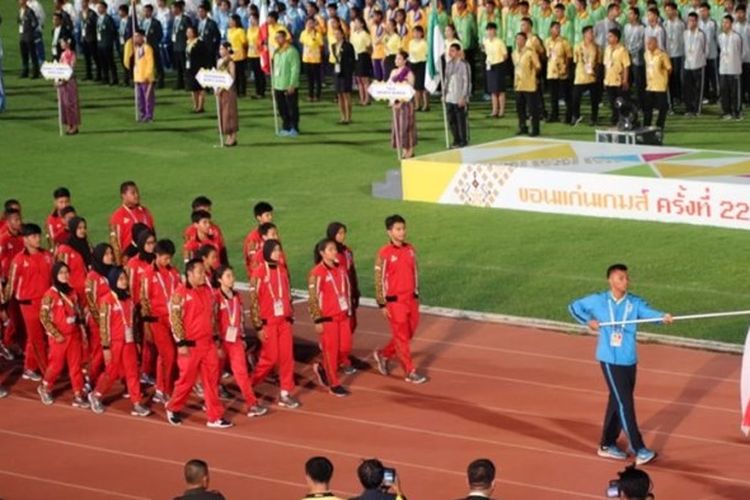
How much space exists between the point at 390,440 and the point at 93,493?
102 inches

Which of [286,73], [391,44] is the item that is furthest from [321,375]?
[391,44]

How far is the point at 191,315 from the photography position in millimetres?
16203

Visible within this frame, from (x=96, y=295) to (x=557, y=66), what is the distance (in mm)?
16081

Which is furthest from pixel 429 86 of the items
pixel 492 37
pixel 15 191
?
pixel 15 191

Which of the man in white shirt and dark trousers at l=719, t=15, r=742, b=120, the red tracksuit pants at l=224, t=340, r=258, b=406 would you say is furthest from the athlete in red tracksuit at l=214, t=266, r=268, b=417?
the man in white shirt and dark trousers at l=719, t=15, r=742, b=120

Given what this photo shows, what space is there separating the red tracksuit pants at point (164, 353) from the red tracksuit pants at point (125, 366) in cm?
27

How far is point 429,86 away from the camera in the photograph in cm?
3212

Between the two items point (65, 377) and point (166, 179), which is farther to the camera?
point (166, 179)

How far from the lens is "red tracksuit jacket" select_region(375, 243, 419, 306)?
57.2ft

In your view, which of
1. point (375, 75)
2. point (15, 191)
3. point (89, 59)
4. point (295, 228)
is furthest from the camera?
point (89, 59)

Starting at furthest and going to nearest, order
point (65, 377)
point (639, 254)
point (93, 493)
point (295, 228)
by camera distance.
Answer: point (295, 228) < point (639, 254) < point (65, 377) < point (93, 493)

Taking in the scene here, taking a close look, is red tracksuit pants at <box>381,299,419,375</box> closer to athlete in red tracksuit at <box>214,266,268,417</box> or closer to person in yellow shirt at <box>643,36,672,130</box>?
athlete in red tracksuit at <box>214,266,268,417</box>

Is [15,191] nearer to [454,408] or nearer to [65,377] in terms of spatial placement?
[65,377]

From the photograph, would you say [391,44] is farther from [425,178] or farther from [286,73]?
[425,178]
